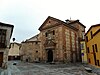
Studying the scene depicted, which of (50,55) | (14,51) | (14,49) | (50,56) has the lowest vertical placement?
(50,56)

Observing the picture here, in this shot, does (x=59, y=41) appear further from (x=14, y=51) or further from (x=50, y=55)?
(x=14, y=51)

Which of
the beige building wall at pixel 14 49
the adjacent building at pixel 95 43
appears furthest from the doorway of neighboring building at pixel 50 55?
the beige building wall at pixel 14 49

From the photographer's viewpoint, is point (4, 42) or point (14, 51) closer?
point (4, 42)

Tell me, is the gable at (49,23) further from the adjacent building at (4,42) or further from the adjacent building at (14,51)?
the adjacent building at (14,51)

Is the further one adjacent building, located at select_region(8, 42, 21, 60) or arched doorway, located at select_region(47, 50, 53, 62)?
adjacent building, located at select_region(8, 42, 21, 60)

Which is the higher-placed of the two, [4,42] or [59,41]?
[59,41]

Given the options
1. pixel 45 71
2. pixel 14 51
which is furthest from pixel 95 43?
pixel 14 51

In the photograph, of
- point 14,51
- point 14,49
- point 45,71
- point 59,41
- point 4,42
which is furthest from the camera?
point 14,49

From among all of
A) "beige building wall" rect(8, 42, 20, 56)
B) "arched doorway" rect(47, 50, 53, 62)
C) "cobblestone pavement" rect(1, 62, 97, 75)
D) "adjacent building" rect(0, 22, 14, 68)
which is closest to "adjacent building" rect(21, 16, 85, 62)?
"arched doorway" rect(47, 50, 53, 62)

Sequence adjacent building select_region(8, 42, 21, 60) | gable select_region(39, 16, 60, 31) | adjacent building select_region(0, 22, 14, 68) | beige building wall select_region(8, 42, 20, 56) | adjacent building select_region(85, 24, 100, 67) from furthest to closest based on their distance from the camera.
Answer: beige building wall select_region(8, 42, 20, 56) < adjacent building select_region(8, 42, 21, 60) < gable select_region(39, 16, 60, 31) < adjacent building select_region(85, 24, 100, 67) < adjacent building select_region(0, 22, 14, 68)

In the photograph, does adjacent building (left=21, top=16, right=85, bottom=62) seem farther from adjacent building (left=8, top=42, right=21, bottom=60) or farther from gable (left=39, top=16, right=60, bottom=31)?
adjacent building (left=8, top=42, right=21, bottom=60)

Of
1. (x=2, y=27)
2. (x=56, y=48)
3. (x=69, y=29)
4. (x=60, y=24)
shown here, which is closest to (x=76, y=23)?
(x=69, y=29)

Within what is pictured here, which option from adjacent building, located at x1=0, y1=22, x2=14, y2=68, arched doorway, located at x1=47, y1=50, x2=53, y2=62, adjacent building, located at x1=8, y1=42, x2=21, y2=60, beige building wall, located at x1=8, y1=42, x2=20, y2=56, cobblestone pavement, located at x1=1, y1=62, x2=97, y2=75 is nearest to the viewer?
cobblestone pavement, located at x1=1, y1=62, x2=97, y2=75

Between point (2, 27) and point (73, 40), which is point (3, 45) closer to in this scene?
point (2, 27)
